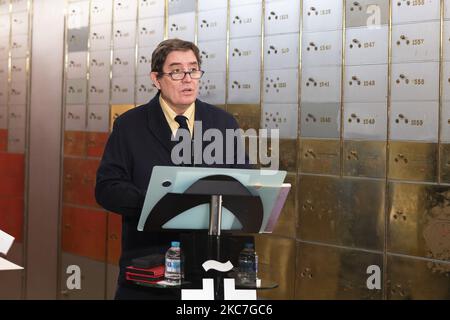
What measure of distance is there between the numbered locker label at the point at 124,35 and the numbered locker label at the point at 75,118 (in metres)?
0.52

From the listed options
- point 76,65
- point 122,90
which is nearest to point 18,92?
point 76,65

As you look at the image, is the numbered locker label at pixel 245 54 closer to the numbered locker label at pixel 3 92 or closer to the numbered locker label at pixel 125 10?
the numbered locker label at pixel 125 10

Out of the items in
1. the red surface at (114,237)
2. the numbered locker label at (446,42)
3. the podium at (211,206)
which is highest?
the numbered locker label at (446,42)

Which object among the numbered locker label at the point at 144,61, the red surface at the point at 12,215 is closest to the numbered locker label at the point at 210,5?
the numbered locker label at the point at 144,61

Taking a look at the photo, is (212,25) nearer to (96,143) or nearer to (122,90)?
(122,90)

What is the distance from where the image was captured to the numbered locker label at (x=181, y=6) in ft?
11.9

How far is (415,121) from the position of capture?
8.90ft

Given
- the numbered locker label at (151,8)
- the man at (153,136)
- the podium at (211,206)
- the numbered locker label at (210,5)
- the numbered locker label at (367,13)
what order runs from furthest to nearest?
the numbered locker label at (151,8) → the numbered locker label at (210,5) → the numbered locker label at (367,13) → the man at (153,136) → the podium at (211,206)

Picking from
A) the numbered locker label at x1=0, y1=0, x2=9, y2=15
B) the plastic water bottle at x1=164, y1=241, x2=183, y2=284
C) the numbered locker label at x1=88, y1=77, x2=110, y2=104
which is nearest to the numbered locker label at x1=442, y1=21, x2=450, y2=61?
the plastic water bottle at x1=164, y1=241, x2=183, y2=284

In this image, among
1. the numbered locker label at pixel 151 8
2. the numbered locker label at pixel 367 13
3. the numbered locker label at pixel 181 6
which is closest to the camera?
the numbered locker label at pixel 367 13

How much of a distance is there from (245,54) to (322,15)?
50cm

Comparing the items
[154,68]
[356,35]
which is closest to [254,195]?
[154,68]

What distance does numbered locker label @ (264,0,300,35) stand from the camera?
3141mm

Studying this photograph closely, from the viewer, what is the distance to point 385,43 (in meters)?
2.80
